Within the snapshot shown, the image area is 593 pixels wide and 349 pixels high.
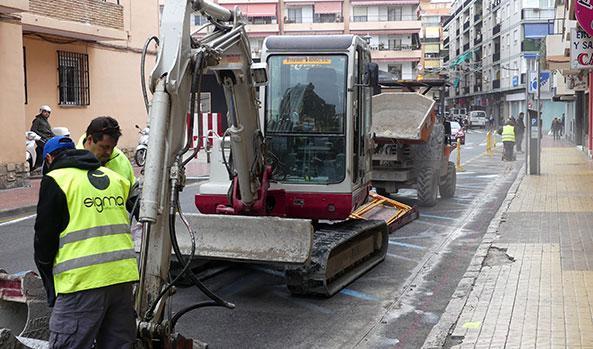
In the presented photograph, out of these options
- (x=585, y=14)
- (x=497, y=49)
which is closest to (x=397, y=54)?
(x=497, y=49)

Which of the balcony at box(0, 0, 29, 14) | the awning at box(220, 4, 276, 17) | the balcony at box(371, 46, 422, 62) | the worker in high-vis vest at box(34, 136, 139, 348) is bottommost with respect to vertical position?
the worker in high-vis vest at box(34, 136, 139, 348)

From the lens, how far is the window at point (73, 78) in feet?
68.7

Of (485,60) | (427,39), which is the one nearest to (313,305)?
(485,60)

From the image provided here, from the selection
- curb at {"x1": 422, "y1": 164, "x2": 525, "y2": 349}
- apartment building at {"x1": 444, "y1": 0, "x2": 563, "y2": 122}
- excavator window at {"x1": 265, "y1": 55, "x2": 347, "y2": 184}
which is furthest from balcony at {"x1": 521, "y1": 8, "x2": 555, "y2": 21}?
excavator window at {"x1": 265, "y1": 55, "x2": 347, "y2": 184}

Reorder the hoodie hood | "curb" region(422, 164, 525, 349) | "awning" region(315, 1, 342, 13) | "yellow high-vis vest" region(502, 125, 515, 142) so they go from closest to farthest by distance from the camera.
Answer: the hoodie hood → "curb" region(422, 164, 525, 349) → "yellow high-vis vest" region(502, 125, 515, 142) → "awning" region(315, 1, 342, 13)

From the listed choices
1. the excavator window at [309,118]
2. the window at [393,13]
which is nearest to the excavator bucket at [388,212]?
the excavator window at [309,118]

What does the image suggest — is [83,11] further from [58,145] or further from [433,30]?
[433,30]

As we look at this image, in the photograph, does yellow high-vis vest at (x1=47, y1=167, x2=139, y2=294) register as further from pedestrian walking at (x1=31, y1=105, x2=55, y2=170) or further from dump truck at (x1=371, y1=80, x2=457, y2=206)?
pedestrian walking at (x1=31, y1=105, x2=55, y2=170)

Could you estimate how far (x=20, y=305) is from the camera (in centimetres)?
489

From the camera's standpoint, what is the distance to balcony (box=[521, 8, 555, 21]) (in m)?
62.7

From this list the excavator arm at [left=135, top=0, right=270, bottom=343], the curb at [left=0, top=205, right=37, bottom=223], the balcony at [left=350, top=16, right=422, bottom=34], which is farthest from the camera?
the balcony at [left=350, top=16, right=422, bottom=34]

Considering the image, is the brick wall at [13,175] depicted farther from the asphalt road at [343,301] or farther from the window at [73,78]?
the asphalt road at [343,301]

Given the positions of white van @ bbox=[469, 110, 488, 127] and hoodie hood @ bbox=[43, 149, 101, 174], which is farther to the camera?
white van @ bbox=[469, 110, 488, 127]

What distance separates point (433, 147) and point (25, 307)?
10378mm
